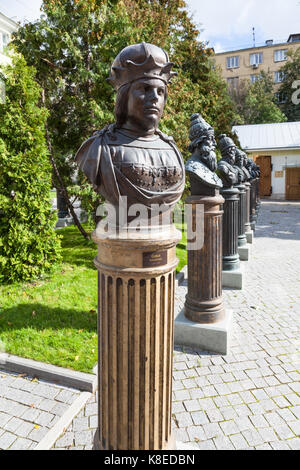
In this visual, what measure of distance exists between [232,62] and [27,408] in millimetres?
52075

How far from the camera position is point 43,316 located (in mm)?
4855

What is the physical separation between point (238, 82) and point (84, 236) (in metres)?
44.2

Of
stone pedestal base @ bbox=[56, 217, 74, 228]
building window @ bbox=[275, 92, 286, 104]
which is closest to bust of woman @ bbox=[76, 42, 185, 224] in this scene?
stone pedestal base @ bbox=[56, 217, 74, 228]

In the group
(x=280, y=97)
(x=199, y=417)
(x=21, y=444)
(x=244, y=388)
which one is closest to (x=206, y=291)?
(x=244, y=388)

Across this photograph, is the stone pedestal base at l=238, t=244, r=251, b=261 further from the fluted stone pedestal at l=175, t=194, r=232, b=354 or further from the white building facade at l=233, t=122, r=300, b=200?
the white building facade at l=233, t=122, r=300, b=200

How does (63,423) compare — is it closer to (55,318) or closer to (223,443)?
(223,443)

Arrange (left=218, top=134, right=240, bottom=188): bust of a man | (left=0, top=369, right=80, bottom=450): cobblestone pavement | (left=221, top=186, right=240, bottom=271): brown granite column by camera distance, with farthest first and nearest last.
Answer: (left=221, top=186, right=240, bottom=271): brown granite column → (left=218, top=134, right=240, bottom=188): bust of a man → (left=0, top=369, right=80, bottom=450): cobblestone pavement

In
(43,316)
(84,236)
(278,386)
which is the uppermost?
(84,236)

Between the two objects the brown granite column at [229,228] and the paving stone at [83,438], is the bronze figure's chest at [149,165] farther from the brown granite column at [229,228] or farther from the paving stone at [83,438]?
the brown granite column at [229,228]

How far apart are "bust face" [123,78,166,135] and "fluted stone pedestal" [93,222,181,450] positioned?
28.1 inches

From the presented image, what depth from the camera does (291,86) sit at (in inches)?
1454

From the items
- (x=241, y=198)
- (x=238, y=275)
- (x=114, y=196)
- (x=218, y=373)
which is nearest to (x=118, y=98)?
(x=114, y=196)

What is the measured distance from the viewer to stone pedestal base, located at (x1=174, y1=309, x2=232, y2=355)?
4.14m

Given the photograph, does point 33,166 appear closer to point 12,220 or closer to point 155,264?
point 12,220
